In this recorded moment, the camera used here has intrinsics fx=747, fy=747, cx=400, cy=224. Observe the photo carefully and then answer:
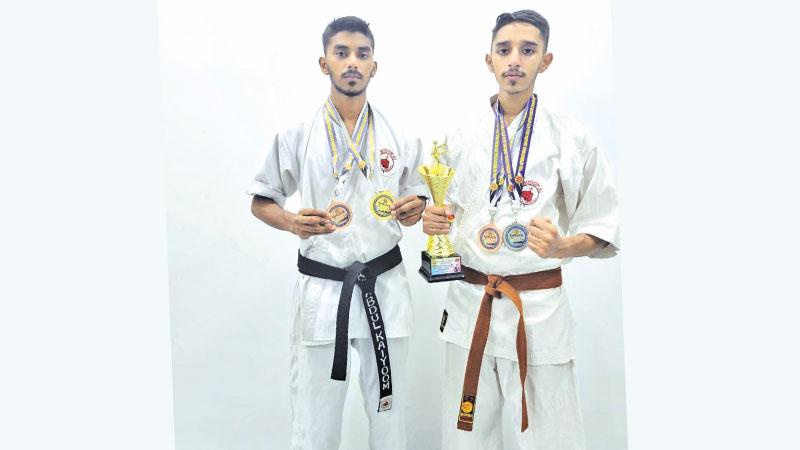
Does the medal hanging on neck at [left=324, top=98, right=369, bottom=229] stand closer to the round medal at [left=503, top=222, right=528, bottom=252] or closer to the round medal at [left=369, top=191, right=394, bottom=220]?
the round medal at [left=369, top=191, right=394, bottom=220]

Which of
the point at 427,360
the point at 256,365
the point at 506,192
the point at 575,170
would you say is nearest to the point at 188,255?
the point at 256,365

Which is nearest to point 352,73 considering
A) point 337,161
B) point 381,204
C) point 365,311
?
point 337,161

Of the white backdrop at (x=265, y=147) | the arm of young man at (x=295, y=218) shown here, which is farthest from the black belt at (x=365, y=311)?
the white backdrop at (x=265, y=147)

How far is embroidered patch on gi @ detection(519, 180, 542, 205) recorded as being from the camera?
2.96 metres

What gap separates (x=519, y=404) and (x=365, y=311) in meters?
0.71

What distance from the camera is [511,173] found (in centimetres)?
295

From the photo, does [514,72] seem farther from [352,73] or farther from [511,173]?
[352,73]

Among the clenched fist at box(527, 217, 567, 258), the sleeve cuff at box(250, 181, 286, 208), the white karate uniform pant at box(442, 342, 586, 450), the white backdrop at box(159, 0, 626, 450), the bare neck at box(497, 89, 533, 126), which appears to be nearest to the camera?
the clenched fist at box(527, 217, 567, 258)

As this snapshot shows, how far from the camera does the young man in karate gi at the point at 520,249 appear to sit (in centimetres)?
294

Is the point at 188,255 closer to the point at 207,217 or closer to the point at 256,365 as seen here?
the point at 207,217

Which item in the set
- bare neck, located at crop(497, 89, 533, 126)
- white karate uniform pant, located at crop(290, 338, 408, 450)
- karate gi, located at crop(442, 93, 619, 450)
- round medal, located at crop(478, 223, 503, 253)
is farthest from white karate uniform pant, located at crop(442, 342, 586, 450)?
bare neck, located at crop(497, 89, 533, 126)

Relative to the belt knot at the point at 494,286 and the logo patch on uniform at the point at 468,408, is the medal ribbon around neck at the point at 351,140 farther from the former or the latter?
the logo patch on uniform at the point at 468,408

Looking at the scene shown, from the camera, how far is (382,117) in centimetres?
321

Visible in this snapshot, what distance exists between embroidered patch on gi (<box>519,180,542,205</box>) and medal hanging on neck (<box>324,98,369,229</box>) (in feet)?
2.14
